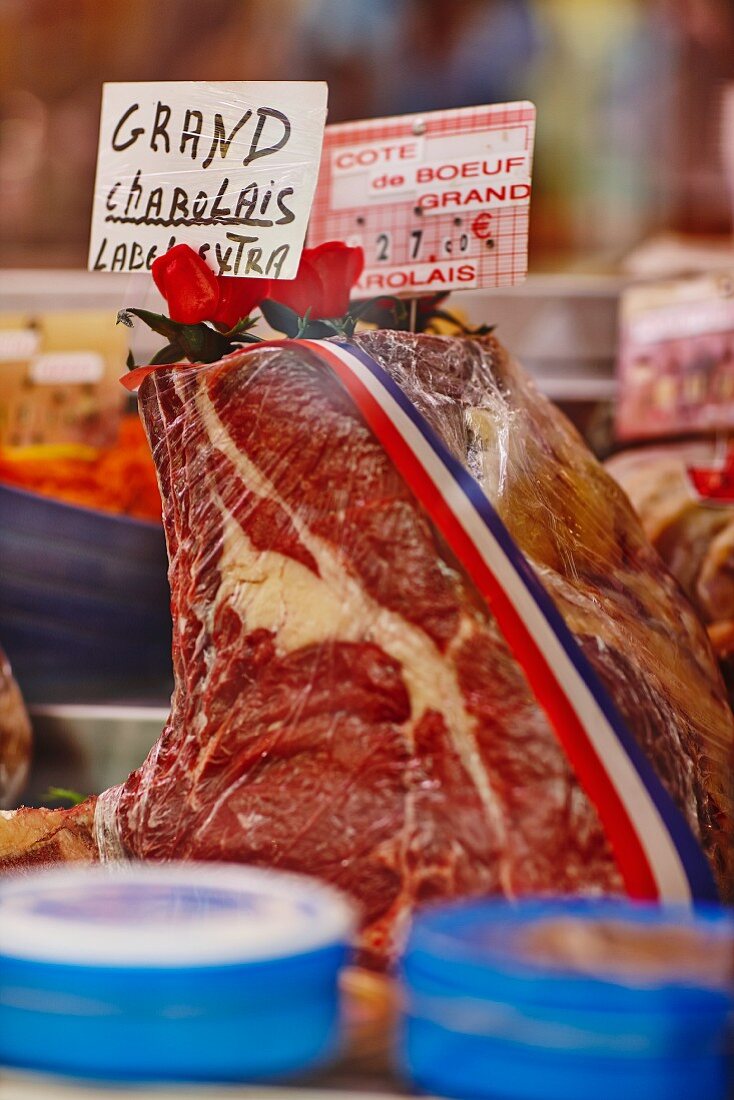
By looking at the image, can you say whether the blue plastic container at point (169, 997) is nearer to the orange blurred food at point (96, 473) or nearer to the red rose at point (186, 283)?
the red rose at point (186, 283)

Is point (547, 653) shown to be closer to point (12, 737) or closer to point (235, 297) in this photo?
point (235, 297)

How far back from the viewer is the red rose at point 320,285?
176 centimetres

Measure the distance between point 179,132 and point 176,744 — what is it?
0.78 meters

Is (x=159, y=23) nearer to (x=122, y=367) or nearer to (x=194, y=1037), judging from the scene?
(x=122, y=367)

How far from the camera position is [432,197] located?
1.89 m

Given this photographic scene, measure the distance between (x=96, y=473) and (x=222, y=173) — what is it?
129 cm

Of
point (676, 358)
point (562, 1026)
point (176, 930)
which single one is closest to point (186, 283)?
point (176, 930)

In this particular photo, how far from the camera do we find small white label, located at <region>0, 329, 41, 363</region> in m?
2.79

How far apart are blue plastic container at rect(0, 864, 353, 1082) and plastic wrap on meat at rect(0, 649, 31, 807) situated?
1.39m

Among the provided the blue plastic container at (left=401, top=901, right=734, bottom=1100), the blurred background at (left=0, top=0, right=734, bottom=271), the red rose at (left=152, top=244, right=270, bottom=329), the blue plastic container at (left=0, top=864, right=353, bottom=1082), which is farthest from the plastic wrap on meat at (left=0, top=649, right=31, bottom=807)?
the blue plastic container at (left=401, top=901, right=734, bottom=1100)

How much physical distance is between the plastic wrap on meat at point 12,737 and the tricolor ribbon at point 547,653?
44.7 inches

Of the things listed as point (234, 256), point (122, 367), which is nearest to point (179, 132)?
point (234, 256)

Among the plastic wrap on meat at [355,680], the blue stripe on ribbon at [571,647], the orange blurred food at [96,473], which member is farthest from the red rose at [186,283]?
the orange blurred food at [96,473]

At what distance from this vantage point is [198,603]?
1.52 metres
